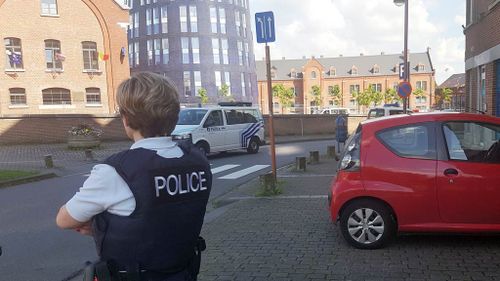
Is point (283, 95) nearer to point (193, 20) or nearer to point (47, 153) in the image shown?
point (193, 20)

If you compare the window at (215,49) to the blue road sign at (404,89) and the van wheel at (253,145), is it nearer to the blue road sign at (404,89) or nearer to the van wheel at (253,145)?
the van wheel at (253,145)

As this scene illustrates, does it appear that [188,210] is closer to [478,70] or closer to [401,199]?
[401,199]

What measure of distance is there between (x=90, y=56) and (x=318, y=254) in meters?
35.3

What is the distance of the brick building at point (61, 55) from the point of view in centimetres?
3459

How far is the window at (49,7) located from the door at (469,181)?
119 feet

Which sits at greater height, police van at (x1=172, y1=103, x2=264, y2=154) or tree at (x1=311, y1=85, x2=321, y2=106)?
tree at (x1=311, y1=85, x2=321, y2=106)

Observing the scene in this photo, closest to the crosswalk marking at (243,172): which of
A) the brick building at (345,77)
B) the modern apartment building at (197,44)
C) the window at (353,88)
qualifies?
the modern apartment building at (197,44)

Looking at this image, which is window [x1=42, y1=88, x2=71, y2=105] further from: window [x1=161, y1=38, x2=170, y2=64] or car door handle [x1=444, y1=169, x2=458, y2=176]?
car door handle [x1=444, y1=169, x2=458, y2=176]

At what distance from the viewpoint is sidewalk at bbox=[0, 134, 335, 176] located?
48.6ft

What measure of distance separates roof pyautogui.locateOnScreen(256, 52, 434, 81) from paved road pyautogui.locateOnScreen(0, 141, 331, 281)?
302ft

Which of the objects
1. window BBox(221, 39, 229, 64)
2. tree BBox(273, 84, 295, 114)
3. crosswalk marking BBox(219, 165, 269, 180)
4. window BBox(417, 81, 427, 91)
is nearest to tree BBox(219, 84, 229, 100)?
window BBox(221, 39, 229, 64)

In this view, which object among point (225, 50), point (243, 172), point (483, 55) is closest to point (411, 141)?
point (243, 172)

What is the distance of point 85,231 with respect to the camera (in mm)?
1972

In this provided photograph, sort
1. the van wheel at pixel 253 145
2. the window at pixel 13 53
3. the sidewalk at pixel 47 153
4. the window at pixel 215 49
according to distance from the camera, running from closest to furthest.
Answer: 1. the sidewalk at pixel 47 153
2. the van wheel at pixel 253 145
3. the window at pixel 13 53
4. the window at pixel 215 49
